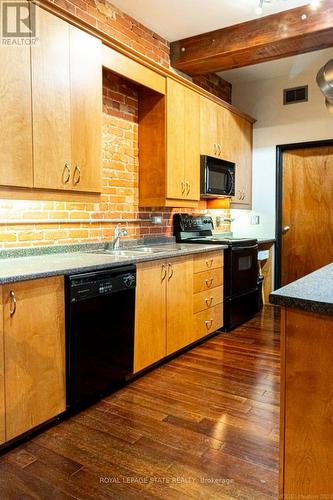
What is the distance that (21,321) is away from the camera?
186cm

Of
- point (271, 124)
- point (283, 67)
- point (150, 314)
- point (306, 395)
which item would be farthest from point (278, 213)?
point (306, 395)

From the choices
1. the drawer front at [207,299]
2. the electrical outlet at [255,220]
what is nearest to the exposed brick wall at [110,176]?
the drawer front at [207,299]

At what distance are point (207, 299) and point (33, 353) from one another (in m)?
1.89

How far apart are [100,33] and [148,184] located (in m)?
1.28

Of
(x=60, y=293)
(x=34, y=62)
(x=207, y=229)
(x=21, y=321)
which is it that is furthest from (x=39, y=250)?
(x=207, y=229)

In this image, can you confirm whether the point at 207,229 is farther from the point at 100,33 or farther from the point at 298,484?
the point at 298,484

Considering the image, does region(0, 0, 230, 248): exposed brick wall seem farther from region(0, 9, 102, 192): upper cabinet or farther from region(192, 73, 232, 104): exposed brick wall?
region(192, 73, 232, 104): exposed brick wall

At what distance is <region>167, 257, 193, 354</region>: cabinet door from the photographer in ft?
9.71

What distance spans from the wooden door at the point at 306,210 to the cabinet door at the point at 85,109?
2.99 meters

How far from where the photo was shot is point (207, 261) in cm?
346

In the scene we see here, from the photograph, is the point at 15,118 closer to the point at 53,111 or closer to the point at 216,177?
the point at 53,111

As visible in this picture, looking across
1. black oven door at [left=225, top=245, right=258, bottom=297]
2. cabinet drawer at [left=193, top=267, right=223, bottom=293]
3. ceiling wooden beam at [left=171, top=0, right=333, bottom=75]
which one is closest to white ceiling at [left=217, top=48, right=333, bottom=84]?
ceiling wooden beam at [left=171, top=0, right=333, bottom=75]

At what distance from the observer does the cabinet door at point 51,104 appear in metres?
2.18

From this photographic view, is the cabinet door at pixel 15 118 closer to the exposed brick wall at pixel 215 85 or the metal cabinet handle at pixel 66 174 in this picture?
the metal cabinet handle at pixel 66 174
